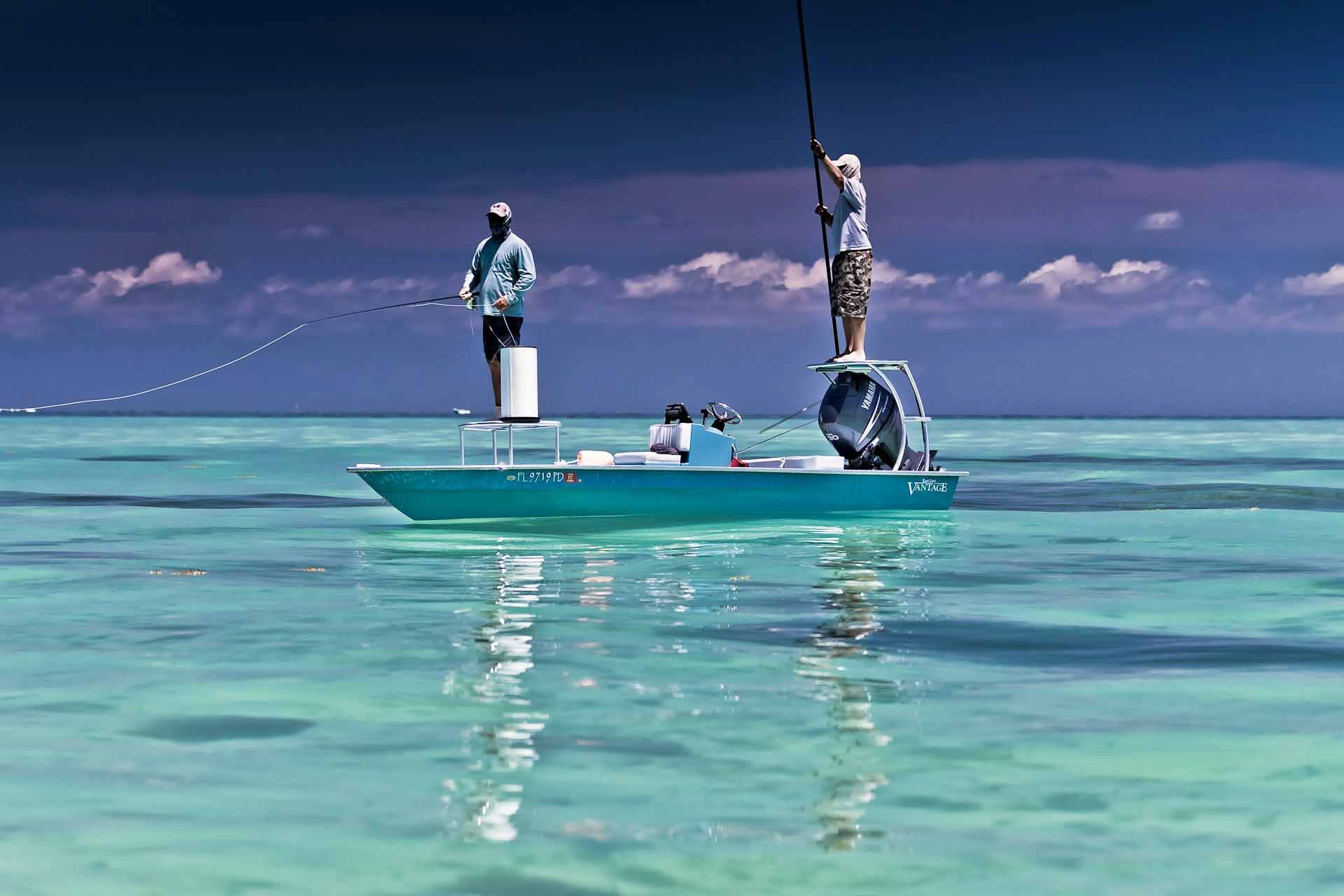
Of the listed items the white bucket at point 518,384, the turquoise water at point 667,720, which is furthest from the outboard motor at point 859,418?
the white bucket at point 518,384

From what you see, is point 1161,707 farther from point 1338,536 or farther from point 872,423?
point 1338,536

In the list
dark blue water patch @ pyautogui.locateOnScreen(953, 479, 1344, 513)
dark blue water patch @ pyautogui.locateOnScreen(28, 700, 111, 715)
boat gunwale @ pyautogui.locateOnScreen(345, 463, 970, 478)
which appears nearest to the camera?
dark blue water patch @ pyautogui.locateOnScreen(28, 700, 111, 715)

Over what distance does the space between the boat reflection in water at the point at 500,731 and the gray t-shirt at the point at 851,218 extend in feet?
24.9

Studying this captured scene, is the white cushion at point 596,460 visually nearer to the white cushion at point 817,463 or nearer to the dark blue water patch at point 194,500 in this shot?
the white cushion at point 817,463

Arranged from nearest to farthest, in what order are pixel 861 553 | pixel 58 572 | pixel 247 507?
pixel 58 572 < pixel 861 553 < pixel 247 507

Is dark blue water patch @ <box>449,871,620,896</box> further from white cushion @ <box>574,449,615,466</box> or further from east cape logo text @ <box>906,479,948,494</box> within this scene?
east cape logo text @ <box>906,479,948,494</box>

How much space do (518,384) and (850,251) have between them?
4.47 metres

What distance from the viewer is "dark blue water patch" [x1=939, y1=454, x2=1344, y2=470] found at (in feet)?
153

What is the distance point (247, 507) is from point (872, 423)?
440 inches

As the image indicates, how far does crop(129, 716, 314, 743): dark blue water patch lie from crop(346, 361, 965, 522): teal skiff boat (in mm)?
8483

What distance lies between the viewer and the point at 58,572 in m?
15.3

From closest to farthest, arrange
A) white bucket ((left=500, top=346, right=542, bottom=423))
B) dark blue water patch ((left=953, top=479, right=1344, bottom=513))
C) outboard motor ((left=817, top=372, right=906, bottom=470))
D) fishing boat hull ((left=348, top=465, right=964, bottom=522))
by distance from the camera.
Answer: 1. white bucket ((left=500, top=346, right=542, bottom=423))
2. fishing boat hull ((left=348, top=465, right=964, bottom=522))
3. outboard motor ((left=817, top=372, right=906, bottom=470))
4. dark blue water patch ((left=953, top=479, right=1344, bottom=513))

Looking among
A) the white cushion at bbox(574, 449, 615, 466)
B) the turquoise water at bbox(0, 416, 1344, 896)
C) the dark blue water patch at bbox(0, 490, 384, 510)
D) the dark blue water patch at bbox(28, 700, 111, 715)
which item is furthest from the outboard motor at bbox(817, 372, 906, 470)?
the dark blue water patch at bbox(28, 700, 111, 715)

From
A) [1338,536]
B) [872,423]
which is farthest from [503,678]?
[1338,536]
